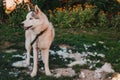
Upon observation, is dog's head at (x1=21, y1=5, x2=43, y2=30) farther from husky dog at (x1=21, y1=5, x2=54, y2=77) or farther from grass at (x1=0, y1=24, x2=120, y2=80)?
grass at (x1=0, y1=24, x2=120, y2=80)

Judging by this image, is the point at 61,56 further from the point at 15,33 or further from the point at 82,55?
the point at 15,33

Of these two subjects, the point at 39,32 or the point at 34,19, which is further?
the point at 39,32

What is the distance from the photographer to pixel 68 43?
13055 millimetres

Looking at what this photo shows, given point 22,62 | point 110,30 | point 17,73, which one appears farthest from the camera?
point 110,30

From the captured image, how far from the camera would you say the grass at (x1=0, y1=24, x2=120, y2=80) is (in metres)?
10.4

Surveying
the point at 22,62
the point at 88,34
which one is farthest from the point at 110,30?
the point at 22,62

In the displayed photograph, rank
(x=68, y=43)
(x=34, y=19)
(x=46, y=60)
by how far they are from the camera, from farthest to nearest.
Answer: (x=68, y=43) < (x=46, y=60) < (x=34, y=19)

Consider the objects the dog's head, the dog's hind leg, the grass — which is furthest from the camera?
the grass

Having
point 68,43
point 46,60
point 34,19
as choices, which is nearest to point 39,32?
point 34,19

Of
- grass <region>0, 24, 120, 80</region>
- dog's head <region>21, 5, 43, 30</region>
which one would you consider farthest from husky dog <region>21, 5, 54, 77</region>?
grass <region>0, 24, 120, 80</region>

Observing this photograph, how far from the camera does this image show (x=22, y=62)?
36.2 feet

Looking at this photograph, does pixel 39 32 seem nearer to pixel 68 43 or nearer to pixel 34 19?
pixel 34 19

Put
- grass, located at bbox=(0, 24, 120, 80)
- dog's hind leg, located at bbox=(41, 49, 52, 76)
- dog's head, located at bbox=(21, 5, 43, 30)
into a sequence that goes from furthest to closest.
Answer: grass, located at bbox=(0, 24, 120, 80) → dog's hind leg, located at bbox=(41, 49, 52, 76) → dog's head, located at bbox=(21, 5, 43, 30)

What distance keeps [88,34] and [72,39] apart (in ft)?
4.30
